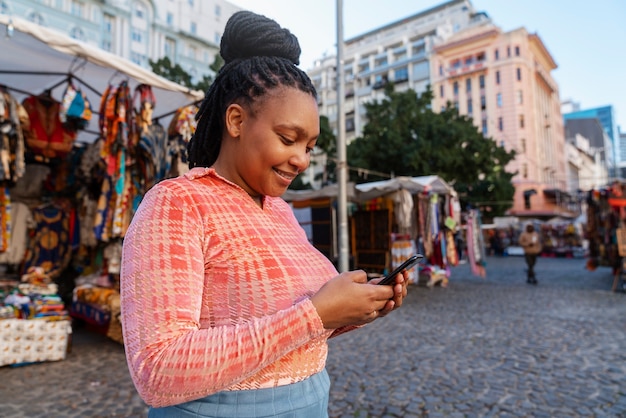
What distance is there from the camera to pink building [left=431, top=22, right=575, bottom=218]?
3962cm

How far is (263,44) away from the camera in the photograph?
1105 mm

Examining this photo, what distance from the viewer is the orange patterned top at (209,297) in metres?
0.72

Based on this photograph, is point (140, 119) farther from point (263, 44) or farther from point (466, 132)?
point (466, 132)

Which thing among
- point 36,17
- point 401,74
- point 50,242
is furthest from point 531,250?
point 401,74

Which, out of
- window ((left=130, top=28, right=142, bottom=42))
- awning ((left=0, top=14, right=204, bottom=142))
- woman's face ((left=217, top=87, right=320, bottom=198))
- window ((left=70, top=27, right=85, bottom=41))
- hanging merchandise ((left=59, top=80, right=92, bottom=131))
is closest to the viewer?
woman's face ((left=217, top=87, right=320, bottom=198))

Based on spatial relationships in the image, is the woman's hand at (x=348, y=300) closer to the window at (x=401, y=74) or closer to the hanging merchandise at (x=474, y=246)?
the hanging merchandise at (x=474, y=246)

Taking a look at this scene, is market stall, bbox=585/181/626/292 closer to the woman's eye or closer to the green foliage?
the woman's eye

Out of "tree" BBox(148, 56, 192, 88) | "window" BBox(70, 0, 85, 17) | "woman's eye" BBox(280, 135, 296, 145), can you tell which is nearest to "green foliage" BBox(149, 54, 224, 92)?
"tree" BBox(148, 56, 192, 88)

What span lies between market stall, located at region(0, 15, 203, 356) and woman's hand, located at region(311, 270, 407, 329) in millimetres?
4029

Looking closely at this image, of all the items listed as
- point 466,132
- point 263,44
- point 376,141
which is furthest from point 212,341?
point 466,132

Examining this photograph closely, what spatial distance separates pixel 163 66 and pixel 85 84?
1482cm

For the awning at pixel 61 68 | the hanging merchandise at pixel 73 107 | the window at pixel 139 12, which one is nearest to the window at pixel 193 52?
the window at pixel 139 12

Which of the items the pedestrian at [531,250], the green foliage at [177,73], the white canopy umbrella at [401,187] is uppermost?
the green foliage at [177,73]

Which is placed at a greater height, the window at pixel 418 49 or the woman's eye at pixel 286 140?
the window at pixel 418 49
